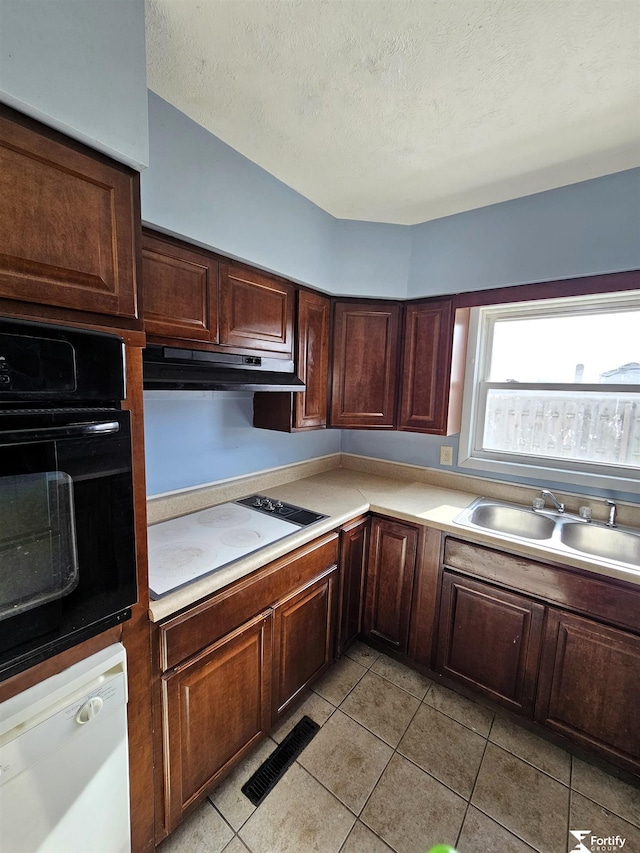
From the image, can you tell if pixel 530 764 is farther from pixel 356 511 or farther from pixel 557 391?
pixel 557 391

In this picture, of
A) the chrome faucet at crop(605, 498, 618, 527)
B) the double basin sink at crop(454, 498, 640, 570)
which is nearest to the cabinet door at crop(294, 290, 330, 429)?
the double basin sink at crop(454, 498, 640, 570)

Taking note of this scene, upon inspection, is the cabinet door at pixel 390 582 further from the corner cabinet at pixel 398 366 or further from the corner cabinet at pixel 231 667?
the corner cabinet at pixel 398 366

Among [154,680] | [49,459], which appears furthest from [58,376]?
[154,680]

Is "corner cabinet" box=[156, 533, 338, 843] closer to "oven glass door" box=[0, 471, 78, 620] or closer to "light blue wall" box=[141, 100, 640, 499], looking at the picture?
"oven glass door" box=[0, 471, 78, 620]

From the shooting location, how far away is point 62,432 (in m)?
0.78

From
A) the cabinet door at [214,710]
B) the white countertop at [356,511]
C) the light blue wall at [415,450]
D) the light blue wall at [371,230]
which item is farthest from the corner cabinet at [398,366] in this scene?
the cabinet door at [214,710]

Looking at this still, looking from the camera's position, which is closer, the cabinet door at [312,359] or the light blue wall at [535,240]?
the light blue wall at [535,240]

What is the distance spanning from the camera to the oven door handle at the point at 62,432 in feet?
2.29

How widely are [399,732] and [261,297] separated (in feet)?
6.85

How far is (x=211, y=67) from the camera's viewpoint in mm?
1073

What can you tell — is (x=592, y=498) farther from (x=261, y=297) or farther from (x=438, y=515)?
(x=261, y=297)

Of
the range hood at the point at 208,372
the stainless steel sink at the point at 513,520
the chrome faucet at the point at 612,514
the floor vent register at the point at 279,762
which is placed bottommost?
the floor vent register at the point at 279,762

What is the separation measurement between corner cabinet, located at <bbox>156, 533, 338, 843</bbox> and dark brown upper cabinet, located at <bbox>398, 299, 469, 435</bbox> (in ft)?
3.01

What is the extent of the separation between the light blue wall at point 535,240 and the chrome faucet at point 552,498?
1.09m
